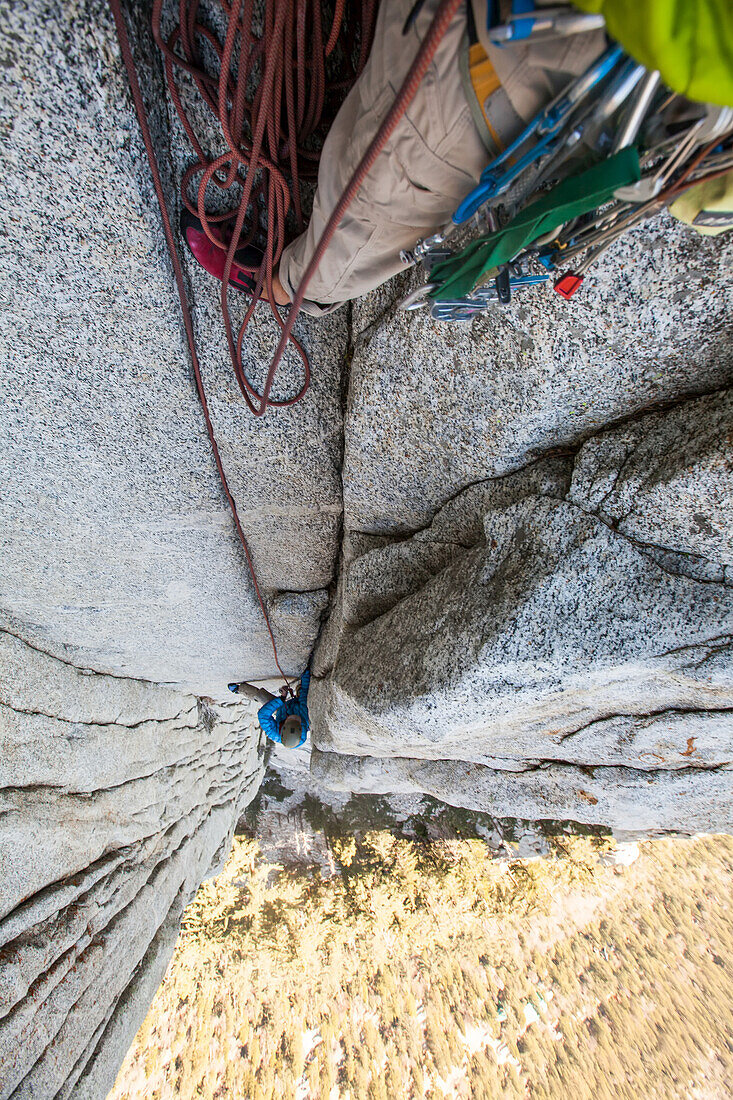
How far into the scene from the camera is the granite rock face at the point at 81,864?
8.85ft

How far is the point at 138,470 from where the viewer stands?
2.13 meters

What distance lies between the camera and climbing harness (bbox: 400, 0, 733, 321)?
2.30 feet

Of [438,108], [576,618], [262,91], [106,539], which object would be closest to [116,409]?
[106,539]

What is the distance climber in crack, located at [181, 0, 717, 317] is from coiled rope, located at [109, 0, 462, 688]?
10 cm

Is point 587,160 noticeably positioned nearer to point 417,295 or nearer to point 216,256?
point 417,295

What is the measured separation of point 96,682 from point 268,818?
18.5ft

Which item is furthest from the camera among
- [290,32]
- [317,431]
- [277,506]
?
[277,506]

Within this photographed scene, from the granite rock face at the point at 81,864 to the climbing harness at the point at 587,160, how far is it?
3.41 meters

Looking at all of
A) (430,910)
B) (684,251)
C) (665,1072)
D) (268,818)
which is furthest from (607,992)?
(684,251)

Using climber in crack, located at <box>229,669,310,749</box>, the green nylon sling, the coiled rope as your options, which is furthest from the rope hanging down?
climber in crack, located at <box>229,669,310,749</box>

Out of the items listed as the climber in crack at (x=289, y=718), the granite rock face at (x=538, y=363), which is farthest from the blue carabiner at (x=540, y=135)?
Answer: the climber in crack at (x=289, y=718)

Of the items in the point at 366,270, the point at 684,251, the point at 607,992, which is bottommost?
the point at 607,992

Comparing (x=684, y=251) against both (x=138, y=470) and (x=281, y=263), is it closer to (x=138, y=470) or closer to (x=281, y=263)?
(x=281, y=263)

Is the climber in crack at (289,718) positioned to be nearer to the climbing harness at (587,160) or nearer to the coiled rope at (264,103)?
the coiled rope at (264,103)
